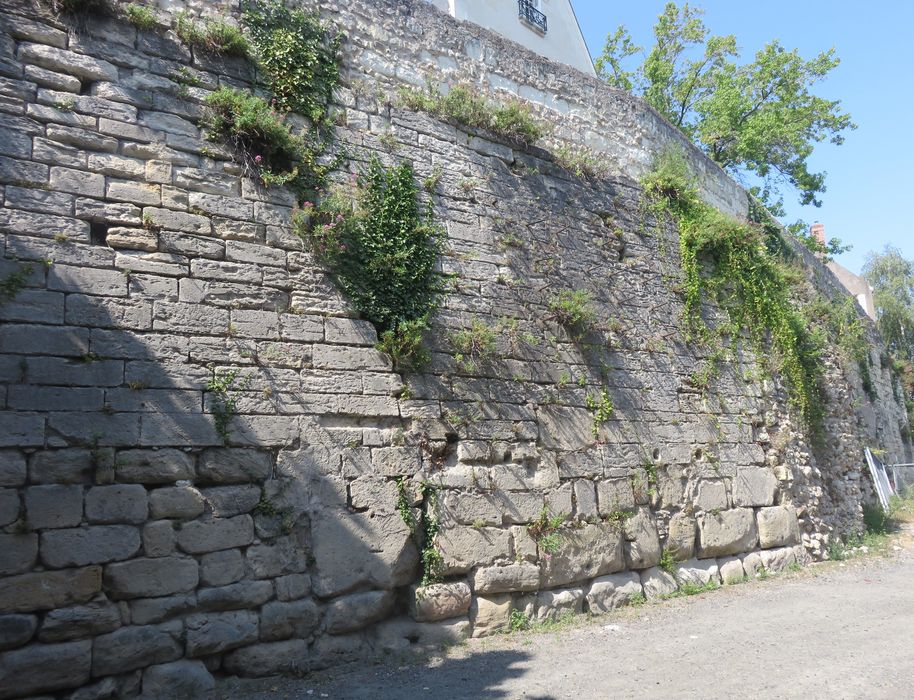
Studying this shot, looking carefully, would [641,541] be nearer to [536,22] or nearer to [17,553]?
[17,553]

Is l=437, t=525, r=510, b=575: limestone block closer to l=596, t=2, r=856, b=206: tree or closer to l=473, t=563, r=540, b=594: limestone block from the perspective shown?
l=473, t=563, r=540, b=594: limestone block

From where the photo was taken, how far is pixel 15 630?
4094 mm

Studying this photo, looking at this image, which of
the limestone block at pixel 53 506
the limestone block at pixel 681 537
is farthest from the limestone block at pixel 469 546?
the limestone block at pixel 53 506

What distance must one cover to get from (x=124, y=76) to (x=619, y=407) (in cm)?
503

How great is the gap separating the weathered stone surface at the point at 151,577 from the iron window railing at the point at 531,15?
1471cm

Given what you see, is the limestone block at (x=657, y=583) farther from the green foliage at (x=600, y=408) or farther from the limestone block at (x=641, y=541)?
the green foliage at (x=600, y=408)

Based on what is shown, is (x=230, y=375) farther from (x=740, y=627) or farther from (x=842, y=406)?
(x=842, y=406)

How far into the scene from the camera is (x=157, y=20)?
533cm

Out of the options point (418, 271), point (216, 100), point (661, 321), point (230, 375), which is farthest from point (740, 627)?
point (216, 100)

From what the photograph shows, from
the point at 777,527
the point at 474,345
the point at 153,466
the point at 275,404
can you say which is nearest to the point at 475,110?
the point at 474,345

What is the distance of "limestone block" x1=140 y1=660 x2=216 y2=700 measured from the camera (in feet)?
14.4

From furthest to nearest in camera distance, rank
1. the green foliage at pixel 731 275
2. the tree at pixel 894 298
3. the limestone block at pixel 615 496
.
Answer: the tree at pixel 894 298
the green foliage at pixel 731 275
the limestone block at pixel 615 496

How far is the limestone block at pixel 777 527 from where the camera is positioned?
8.27 metres

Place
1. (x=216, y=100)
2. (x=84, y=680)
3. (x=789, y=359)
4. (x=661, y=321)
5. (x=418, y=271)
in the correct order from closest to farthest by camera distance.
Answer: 1. (x=84, y=680)
2. (x=216, y=100)
3. (x=418, y=271)
4. (x=661, y=321)
5. (x=789, y=359)
